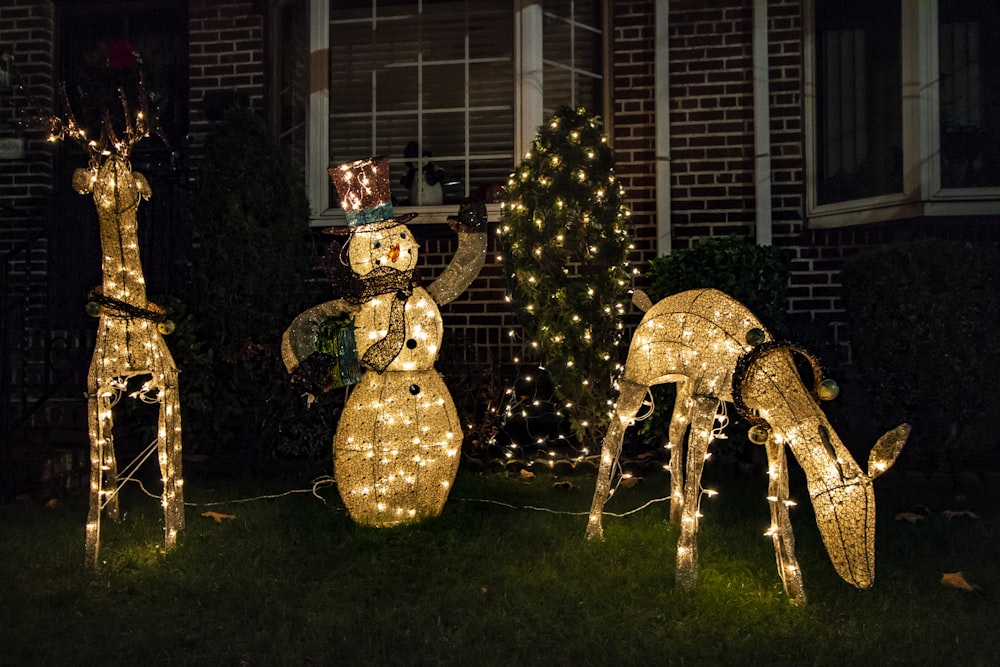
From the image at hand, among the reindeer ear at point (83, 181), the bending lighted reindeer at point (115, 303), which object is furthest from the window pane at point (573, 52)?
the reindeer ear at point (83, 181)

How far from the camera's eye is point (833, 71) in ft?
22.2

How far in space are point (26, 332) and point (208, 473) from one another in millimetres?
1718

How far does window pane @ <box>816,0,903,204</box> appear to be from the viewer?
665 cm

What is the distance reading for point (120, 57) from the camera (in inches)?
258

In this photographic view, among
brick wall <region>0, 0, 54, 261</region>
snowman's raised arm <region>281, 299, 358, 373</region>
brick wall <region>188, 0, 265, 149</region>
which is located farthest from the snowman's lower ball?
brick wall <region>0, 0, 54, 261</region>

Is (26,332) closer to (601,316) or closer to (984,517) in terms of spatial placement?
(601,316)

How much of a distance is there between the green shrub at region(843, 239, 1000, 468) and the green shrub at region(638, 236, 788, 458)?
65 cm

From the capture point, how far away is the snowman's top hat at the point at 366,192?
3.98m

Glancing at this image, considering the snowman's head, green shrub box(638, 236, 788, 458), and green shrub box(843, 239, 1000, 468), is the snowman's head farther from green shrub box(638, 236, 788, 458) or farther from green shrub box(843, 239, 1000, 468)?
green shrub box(843, 239, 1000, 468)

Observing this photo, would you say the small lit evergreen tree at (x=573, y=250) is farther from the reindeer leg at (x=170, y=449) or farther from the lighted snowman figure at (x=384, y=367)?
the reindeer leg at (x=170, y=449)

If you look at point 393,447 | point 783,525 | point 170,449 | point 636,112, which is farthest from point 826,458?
point 636,112

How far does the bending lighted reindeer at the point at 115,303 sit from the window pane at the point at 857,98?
18.0ft

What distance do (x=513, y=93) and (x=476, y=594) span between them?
4.86m

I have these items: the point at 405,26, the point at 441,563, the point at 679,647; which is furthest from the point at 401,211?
the point at 679,647
